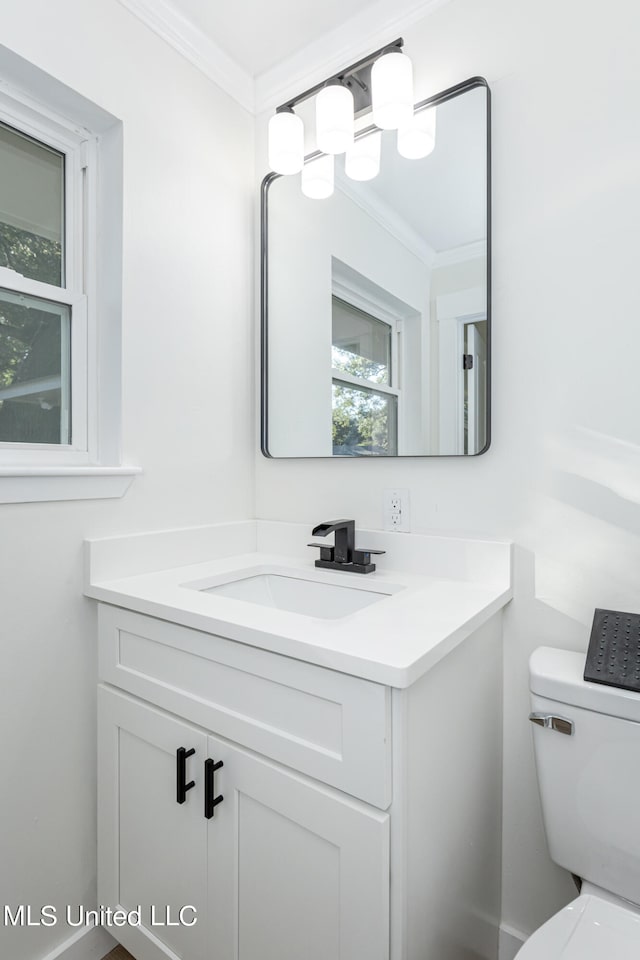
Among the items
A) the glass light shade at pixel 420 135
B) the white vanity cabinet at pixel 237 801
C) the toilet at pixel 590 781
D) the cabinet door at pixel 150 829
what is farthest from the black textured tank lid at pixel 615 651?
the glass light shade at pixel 420 135

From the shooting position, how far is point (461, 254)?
1.23 m

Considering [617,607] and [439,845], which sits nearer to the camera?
[439,845]

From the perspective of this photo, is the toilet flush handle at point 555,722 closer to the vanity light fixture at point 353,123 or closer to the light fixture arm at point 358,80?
the vanity light fixture at point 353,123

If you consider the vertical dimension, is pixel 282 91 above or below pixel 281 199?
above

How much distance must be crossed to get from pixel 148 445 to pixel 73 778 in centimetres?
81

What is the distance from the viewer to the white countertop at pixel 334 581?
0.79 meters

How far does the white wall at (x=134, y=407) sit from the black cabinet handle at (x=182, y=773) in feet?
1.21

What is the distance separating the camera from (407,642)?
2.65 feet

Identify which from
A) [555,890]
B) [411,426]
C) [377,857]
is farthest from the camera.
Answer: [411,426]

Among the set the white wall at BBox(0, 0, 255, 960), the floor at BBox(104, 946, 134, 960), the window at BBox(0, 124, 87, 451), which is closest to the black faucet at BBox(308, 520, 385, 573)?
the white wall at BBox(0, 0, 255, 960)

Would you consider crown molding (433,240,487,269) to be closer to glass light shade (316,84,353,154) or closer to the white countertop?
glass light shade (316,84,353,154)

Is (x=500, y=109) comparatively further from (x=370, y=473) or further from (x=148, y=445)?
(x=148, y=445)

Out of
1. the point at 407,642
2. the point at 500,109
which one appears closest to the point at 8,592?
the point at 407,642

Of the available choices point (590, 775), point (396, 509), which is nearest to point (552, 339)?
point (396, 509)
